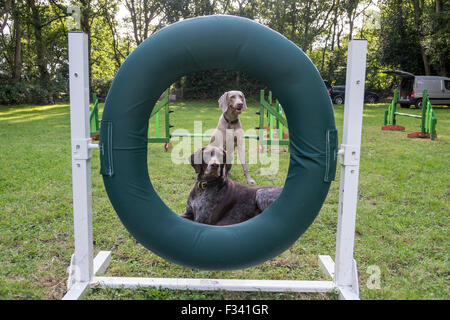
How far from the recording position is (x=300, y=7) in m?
22.5

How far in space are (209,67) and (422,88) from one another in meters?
17.3

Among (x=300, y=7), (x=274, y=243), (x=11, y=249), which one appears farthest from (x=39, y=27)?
(x=274, y=243)

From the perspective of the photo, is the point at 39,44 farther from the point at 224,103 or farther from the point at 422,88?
the point at 422,88

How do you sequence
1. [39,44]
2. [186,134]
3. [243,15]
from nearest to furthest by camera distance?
1. [186,134]
2. [39,44]
3. [243,15]

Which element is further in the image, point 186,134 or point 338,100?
point 338,100

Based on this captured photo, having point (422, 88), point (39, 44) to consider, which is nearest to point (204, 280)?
point (422, 88)

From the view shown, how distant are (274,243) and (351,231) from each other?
51cm

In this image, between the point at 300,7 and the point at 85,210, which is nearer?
the point at 85,210

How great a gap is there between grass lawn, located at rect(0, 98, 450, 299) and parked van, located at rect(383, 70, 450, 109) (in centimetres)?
1251

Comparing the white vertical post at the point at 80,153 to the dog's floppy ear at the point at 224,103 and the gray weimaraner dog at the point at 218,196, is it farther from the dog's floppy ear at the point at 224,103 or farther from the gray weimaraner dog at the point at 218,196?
the dog's floppy ear at the point at 224,103

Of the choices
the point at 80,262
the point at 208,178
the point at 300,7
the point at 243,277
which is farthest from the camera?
the point at 300,7

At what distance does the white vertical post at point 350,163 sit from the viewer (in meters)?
1.96

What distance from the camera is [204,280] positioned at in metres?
2.16

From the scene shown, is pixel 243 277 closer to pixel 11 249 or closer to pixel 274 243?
pixel 274 243
